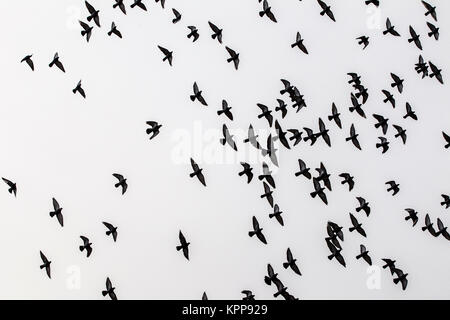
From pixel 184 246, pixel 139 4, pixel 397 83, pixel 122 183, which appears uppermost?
pixel 139 4

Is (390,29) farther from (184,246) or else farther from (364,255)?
(184,246)

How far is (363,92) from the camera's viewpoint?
11.0 metres

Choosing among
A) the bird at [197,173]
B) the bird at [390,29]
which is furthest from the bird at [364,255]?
the bird at [390,29]

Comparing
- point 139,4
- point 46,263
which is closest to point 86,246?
point 46,263

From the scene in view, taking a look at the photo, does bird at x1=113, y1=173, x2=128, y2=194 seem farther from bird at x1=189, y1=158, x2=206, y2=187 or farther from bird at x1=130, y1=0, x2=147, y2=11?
bird at x1=130, y1=0, x2=147, y2=11

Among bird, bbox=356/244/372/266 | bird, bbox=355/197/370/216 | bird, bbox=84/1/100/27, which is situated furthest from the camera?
bird, bbox=356/244/372/266

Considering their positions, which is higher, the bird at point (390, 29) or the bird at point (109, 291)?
the bird at point (390, 29)

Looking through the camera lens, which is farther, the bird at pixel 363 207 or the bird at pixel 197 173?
the bird at pixel 363 207

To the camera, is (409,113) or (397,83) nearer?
(409,113)

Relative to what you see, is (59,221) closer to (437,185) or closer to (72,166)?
(72,166)

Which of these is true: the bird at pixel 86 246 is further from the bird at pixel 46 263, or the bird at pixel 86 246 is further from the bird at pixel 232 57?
the bird at pixel 232 57

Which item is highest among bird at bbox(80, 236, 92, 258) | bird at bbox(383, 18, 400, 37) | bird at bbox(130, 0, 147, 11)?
bird at bbox(130, 0, 147, 11)

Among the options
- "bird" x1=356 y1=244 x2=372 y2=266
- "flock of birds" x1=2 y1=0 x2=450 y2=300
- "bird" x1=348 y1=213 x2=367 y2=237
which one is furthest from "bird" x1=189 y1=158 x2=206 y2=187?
"bird" x1=356 y1=244 x2=372 y2=266

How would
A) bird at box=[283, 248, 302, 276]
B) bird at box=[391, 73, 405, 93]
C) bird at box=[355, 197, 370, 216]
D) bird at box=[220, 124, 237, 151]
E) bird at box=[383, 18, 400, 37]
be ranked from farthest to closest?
bird at box=[220, 124, 237, 151], bird at box=[391, 73, 405, 93], bird at box=[355, 197, 370, 216], bird at box=[383, 18, 400, 37], bird at box=[283, 248, 302, 276]
